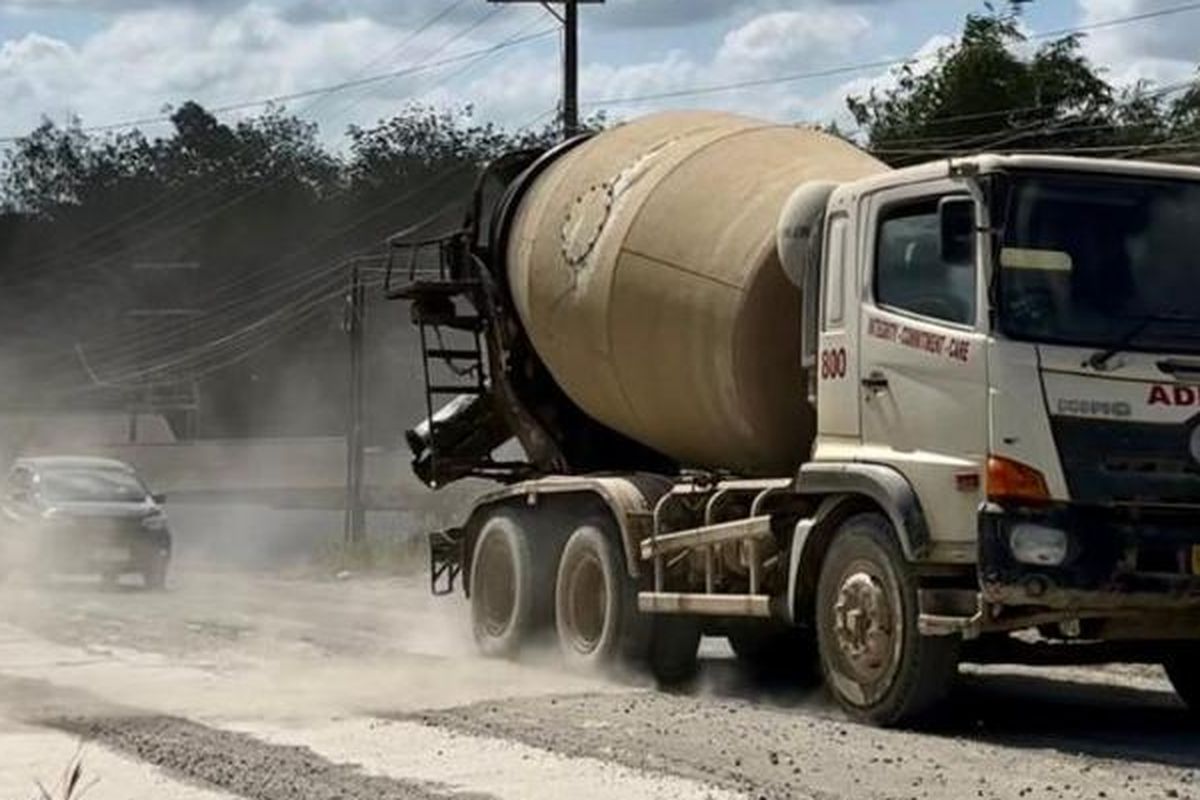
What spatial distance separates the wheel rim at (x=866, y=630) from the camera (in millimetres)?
10992

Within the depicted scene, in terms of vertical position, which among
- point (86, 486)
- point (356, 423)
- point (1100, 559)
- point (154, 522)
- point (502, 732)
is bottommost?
point (502, 732)

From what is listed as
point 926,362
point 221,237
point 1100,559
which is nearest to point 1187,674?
point 1100,559

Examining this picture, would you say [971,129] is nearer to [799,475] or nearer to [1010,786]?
[799,475]

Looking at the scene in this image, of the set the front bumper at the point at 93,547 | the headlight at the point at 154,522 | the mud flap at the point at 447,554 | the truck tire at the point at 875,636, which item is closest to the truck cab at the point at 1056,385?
the truck tire at the point at 875,636

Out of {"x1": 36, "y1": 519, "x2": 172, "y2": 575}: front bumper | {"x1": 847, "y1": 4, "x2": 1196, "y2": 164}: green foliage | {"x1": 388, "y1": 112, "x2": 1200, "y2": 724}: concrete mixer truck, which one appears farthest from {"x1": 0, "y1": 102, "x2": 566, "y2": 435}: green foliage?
{"x1": 388, "y1": 112, "x2": 1200, "y2": 724}: concrete mixer truck

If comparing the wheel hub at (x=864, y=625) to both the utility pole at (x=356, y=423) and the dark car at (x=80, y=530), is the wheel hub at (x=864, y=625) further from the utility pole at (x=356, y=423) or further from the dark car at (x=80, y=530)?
the utility pole at (x=356, y=423)

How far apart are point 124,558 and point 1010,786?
17.7m

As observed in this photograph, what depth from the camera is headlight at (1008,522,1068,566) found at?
1021cm

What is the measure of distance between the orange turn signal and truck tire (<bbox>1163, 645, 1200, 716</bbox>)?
7.30 ft

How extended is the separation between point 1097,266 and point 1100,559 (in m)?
1.41

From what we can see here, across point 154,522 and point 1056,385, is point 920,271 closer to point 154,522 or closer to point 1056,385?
point 1056,385

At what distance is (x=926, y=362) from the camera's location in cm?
1085

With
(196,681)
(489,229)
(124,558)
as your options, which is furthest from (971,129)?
(196,681)

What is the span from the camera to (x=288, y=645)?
659 inches
